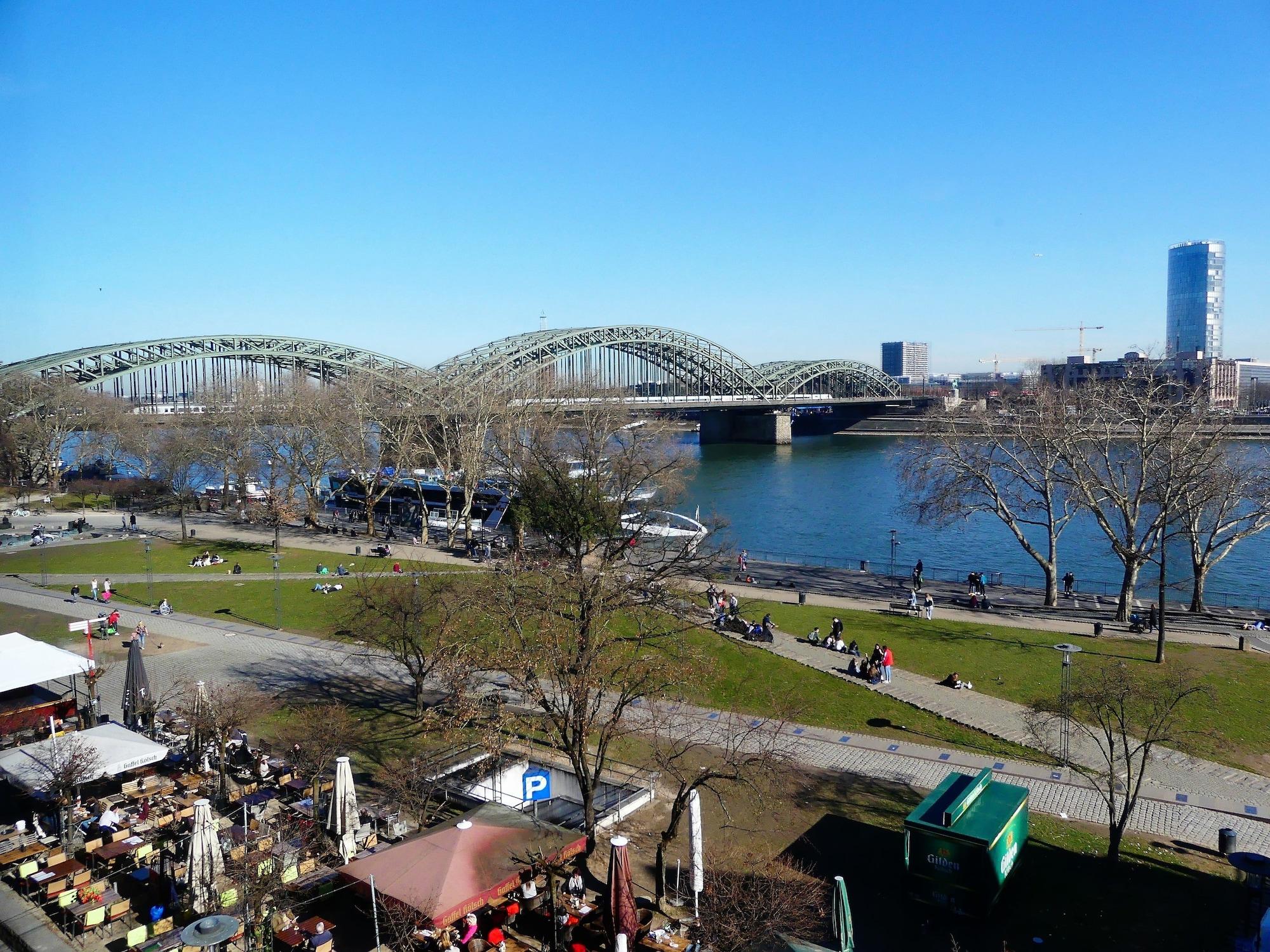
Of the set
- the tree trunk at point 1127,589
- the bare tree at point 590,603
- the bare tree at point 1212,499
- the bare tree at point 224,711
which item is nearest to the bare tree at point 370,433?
the bare tree at point 590,603

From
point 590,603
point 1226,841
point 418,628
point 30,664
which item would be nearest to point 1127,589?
point 1226,841

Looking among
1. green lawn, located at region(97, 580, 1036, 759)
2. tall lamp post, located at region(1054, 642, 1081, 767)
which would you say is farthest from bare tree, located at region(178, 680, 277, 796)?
tall lamp post, located at region(1054, 642, 1081, 767)

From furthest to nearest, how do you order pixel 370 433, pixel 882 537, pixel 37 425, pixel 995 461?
pixel 37 425
pixel 370 433
pixel 882 537
pixel 995 461

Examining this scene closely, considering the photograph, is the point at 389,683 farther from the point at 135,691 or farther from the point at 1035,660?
the point at 1035,660

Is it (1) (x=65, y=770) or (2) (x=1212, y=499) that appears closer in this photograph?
(1) (x=65, y=770)

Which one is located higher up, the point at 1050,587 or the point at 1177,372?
the point at 1177,372

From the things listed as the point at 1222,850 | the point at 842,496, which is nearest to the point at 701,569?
the point at 1222,850

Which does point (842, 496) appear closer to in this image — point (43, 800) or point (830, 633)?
point (830, 633)
